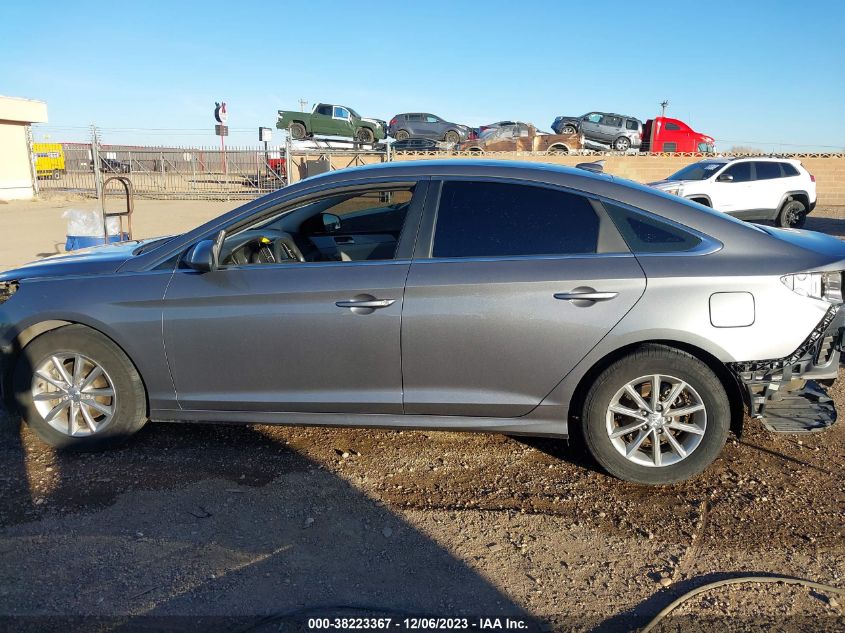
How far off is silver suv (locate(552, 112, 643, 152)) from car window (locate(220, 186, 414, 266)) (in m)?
29.0

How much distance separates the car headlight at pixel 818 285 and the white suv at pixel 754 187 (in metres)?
12.6

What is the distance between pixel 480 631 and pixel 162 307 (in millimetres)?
2447

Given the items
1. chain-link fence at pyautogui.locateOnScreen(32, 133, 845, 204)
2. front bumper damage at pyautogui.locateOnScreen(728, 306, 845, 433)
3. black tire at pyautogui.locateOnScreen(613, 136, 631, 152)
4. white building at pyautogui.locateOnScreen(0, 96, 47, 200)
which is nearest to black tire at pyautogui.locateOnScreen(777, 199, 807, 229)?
chain-link fence at pyautogui.locateOnScreen(32, 133, 845, 204)

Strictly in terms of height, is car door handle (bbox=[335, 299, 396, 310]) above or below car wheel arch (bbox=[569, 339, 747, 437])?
above

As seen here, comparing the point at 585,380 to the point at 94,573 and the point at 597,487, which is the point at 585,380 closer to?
the point at 597,487

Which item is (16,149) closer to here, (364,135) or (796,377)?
(364,135)

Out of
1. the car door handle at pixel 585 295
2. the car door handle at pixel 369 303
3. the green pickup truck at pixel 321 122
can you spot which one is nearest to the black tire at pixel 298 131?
the green pickup truck at pixel 321 122

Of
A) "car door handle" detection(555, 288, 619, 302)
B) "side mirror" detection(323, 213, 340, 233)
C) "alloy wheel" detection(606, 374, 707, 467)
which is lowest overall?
"alloy wheel" detection(606, 374, 707, 467)

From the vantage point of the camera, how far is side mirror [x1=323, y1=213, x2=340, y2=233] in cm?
490

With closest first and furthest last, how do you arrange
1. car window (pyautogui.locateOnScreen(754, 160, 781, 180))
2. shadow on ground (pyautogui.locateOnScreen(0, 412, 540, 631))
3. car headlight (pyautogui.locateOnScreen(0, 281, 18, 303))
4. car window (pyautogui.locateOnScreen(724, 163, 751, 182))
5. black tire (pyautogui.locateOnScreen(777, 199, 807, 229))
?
shadow on ground (pyautogui.locateOnScreen(0, 412, 540, 631)) < car headlight (pyautogui.locateOnScreen(0, 281, 18, 303)) < car window (pyautogui.locateOnScreen(724, 163, 751, 182)) < car window (pyautogui.locateOnScreen(754, 160, 781, 180)) < black tire (pyautogui.locateOnScreen(777, 199, 807, 229))

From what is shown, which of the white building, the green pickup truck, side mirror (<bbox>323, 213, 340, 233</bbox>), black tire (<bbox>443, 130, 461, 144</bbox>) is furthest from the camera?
black tire (<bbox>443, 130, 461, 144</bbox>)

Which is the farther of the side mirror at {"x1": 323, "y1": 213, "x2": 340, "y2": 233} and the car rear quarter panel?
the side mirror at {"x1": 323, "y1": 213, "x2": 340, "y2": 233}

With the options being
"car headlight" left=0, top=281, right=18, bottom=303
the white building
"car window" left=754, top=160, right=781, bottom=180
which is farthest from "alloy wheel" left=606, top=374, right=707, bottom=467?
the white building

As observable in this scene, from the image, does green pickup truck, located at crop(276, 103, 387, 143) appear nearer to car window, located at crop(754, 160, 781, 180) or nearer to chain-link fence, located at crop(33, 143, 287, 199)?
chain-link fence, located at crop(33, 143, 287, 199)
